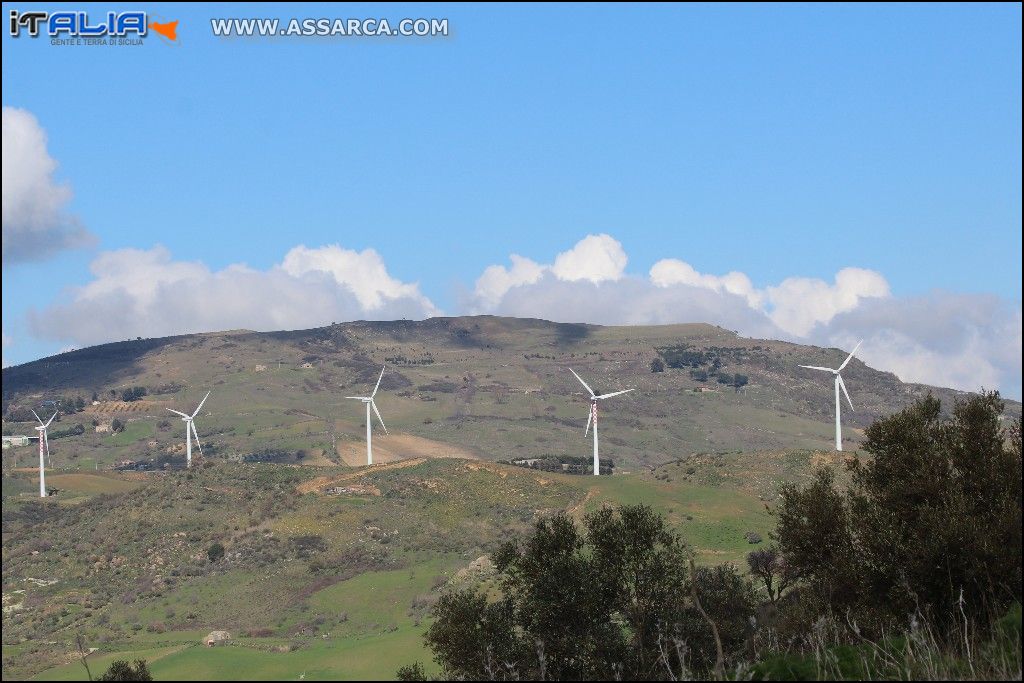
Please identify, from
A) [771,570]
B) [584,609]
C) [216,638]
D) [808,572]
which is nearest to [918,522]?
[808,572]

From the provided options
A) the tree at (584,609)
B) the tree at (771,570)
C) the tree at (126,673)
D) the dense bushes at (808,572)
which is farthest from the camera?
the tree at (126,673)

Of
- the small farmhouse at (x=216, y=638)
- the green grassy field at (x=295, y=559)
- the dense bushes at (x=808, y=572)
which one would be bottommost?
the small farmhouse at (x=216, y=638)

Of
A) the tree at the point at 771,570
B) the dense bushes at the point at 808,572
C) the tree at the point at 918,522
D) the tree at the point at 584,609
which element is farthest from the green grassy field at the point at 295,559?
the tree at the point at 918,522

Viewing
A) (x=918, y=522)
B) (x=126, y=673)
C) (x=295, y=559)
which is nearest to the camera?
(x=918, y=522)

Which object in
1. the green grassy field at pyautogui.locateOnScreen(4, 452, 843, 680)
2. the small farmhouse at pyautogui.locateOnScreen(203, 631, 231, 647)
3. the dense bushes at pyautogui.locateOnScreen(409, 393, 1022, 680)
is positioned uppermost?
the dense bushes at pyautogui.locateOnScreen(409, 393, 1022, 680)

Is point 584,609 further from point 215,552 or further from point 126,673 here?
point 215,552

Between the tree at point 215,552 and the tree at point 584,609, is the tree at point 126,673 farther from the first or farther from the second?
the tree at point 215,552

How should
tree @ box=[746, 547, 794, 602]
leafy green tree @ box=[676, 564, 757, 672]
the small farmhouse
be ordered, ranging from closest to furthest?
1. leafy green tree @ box=[676, 564, 757, 672]
2. tree @ box=[746, 547, 794, 602]
3. the small farmhouse

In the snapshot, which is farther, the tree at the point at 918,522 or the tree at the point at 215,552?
the tree at the point at 215,552

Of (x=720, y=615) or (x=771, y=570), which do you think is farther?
(x=771, y=570)

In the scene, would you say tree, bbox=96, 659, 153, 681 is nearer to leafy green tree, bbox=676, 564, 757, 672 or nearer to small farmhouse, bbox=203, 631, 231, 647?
leafy green tree, bbox=676, 564, 757, 672

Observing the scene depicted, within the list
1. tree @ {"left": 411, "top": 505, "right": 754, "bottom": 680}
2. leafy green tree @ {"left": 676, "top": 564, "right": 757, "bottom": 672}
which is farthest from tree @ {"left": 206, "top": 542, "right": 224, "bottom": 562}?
tree @ {"left": 411, "top": 505, "right": 754, "bottom": 680}

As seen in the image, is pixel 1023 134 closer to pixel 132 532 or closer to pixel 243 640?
pixel 243 640

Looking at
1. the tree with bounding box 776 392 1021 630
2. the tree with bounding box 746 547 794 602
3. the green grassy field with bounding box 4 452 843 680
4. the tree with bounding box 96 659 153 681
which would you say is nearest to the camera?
the tree with bounding box 776 392 1021 630
